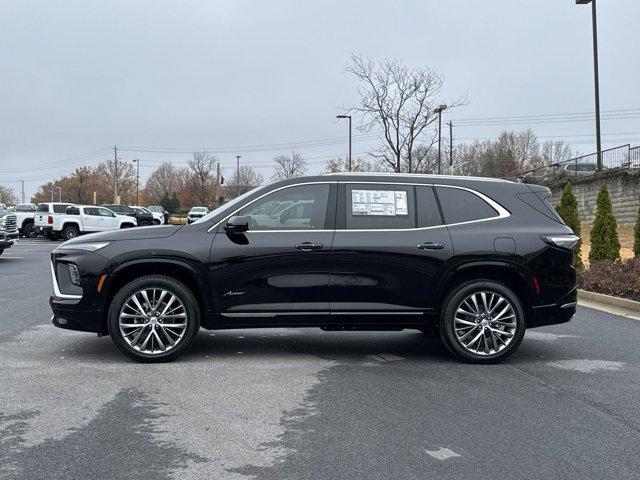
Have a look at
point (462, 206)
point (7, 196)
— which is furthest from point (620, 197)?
point (7, 196)

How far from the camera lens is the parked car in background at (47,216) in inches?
1318

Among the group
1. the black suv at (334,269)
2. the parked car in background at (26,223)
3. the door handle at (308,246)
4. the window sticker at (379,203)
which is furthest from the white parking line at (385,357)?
the parked car in background at (26,223)

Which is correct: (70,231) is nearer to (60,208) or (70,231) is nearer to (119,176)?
(60,208)

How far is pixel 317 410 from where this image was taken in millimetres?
Answer: 4941

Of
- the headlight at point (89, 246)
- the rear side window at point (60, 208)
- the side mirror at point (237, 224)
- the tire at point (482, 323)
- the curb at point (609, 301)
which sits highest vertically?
the rear side window at point (60, 208)

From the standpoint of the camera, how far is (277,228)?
21.2ft

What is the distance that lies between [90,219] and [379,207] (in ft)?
97.1

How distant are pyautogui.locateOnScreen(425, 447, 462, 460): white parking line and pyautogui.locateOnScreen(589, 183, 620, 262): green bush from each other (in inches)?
465

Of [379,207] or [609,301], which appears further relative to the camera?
[609,301]

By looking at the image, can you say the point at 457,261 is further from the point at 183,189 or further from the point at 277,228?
the point at 183,189

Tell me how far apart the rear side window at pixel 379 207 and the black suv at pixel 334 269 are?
0.01 m

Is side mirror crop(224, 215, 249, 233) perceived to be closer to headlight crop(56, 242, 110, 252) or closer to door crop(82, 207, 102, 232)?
headlight crop(56, 242, 110, 252)

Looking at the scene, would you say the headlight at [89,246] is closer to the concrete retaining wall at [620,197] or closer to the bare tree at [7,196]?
the concrete retaining wall at [620,197]

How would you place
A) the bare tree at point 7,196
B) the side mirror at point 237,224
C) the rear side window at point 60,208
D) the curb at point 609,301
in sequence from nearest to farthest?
the side mirror at point 237,224 < the curb at point 609,301 < the rear side window at point 60,208 < the bare tree at point 7,196
